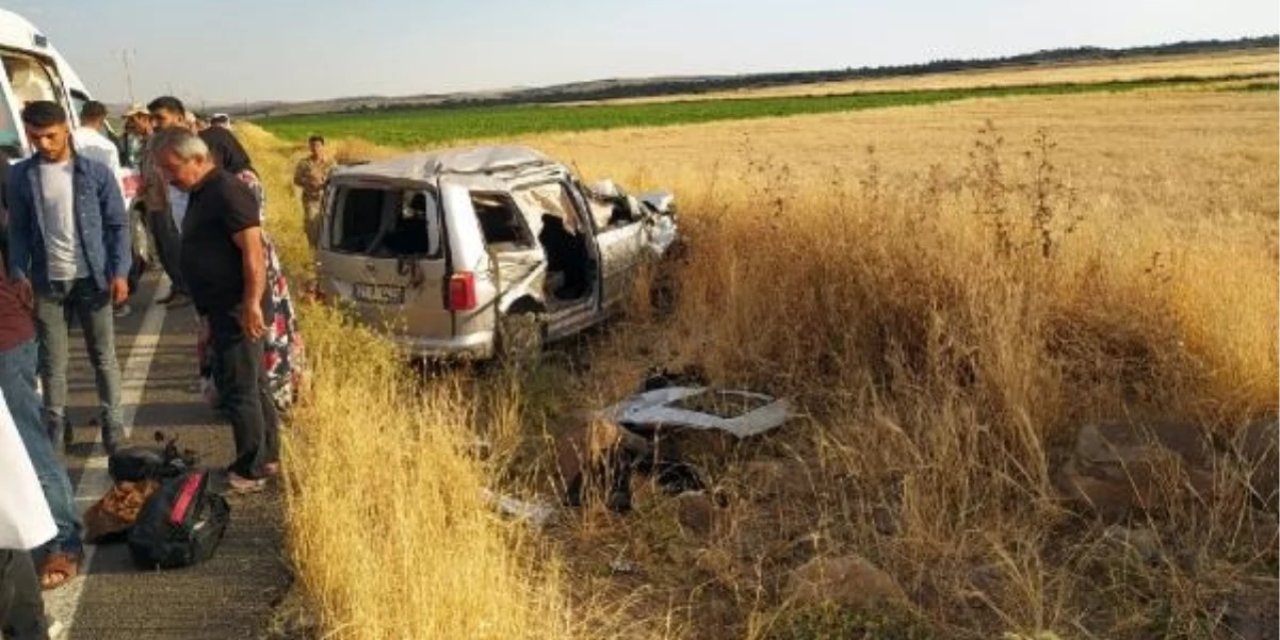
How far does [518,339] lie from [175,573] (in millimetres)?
3188

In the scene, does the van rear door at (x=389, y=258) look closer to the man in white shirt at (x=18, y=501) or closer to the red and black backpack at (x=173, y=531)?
the red and black backpack at (x=173, y=531)

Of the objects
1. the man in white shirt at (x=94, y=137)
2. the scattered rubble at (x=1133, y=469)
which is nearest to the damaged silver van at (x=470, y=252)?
the man in white shirt at (x=94, y=137)

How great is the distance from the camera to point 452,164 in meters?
7.25

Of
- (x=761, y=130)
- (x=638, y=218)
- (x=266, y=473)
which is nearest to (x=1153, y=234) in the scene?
(x=638, y=218)

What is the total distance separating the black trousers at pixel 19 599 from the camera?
297 cm

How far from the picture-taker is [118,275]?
527 cm

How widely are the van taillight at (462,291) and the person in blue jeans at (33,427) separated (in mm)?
2812

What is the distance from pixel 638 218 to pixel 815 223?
184cm

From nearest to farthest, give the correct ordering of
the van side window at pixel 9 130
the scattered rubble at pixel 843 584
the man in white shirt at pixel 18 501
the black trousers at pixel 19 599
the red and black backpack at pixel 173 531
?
1. the man in white shirt at pixel 18 501
2. the black trousers at pixel 19 599
3. the scattered rubble at pixel 843 584
4. the red and black backpack at pixel 173 531
5. the van side window at pixel 9 130

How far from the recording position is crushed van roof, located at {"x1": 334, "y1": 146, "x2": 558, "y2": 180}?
7.00m

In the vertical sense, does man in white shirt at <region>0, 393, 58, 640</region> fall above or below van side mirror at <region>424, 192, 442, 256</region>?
below

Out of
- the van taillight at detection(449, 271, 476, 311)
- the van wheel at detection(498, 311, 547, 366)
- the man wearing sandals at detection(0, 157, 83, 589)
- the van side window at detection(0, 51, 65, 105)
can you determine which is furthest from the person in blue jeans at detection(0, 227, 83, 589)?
the van side window at detection(0, 51, 65, 105)

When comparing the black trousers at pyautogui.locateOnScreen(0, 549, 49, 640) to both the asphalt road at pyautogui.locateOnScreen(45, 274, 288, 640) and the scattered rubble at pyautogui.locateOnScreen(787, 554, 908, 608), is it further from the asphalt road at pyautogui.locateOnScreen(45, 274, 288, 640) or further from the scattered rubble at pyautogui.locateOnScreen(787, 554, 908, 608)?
the scattered rubble at pyautogui.locateOnScreen(787, 554, 908, 608)

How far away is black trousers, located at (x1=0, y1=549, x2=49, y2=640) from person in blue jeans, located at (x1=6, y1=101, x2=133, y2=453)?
246cm
